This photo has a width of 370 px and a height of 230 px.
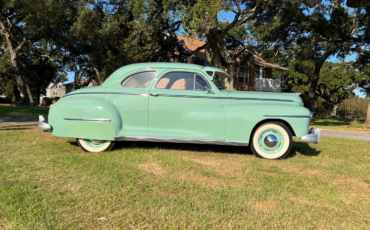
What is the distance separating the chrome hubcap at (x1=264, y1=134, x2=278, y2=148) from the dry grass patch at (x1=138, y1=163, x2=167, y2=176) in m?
2.17

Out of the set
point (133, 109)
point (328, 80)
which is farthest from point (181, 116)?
point (328, 80)

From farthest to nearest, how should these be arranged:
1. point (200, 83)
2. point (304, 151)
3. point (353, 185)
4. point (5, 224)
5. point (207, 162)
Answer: point (304, 151)
point (200, 83)
point (207, 162)
point (353, 185)
point (5, 224)

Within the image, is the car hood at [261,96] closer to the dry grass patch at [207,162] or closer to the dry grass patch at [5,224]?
the dry grass patch at [207,162]

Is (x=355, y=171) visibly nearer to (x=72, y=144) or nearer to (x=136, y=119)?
(x=136, y=119)

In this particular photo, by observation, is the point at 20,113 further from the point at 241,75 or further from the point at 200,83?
the point at 241,75

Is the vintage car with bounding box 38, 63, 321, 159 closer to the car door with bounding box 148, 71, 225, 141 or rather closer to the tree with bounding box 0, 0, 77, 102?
the car door with bounding box 148, 71, 225, 141

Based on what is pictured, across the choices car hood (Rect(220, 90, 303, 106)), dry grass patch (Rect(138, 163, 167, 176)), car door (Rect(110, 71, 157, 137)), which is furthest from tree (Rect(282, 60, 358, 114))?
dry grass patch (Rect(138, 163, 167, 176))

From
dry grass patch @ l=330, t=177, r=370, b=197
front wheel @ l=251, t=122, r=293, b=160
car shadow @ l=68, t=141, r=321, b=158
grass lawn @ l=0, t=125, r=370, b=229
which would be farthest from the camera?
car shadow @ l=68, t=141, r=321, b=158

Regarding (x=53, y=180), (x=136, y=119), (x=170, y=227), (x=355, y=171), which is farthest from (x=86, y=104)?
(x=355, y=171)

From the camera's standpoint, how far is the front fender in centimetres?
464

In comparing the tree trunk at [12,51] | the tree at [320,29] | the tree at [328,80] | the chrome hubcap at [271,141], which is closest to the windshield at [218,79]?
the chrome hubcap at [271,141]

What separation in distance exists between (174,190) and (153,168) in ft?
2.85

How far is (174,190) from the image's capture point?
3107 mm

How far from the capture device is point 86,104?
4.69 meters
